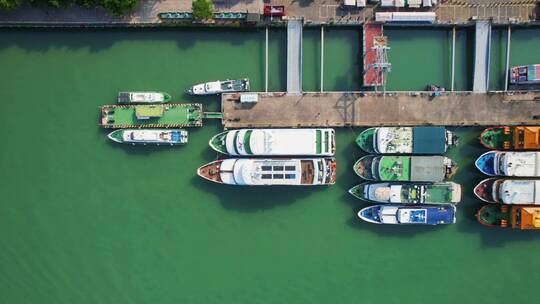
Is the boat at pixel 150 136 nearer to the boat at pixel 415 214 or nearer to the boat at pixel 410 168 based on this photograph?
the boat at pixel 410 168

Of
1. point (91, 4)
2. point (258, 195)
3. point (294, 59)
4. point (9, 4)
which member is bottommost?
point (258, 195)

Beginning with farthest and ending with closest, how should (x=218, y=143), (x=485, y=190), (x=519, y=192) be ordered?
(x=218, y=143), (x=485, y=190), (x=519, y=192)

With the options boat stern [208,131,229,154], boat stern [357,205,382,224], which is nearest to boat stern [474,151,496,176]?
boat stern [357,205,382,224]

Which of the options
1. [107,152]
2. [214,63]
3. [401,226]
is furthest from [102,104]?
[401,226]

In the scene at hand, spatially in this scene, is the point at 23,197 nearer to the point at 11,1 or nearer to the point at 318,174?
the point at 11,1

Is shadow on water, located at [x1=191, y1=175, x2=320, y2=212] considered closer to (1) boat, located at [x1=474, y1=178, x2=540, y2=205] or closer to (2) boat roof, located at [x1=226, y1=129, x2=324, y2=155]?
(2) boat roof, located at [x1=226, y1=129, x2=324, y2=155]

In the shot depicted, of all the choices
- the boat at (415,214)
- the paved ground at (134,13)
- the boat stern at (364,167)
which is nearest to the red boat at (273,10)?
the paved ground at (134,13)

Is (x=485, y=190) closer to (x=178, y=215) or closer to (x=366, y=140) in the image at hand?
(x=366, y=140)

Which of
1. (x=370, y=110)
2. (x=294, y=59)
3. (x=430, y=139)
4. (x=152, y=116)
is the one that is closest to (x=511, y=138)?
(x=430, y=139)
